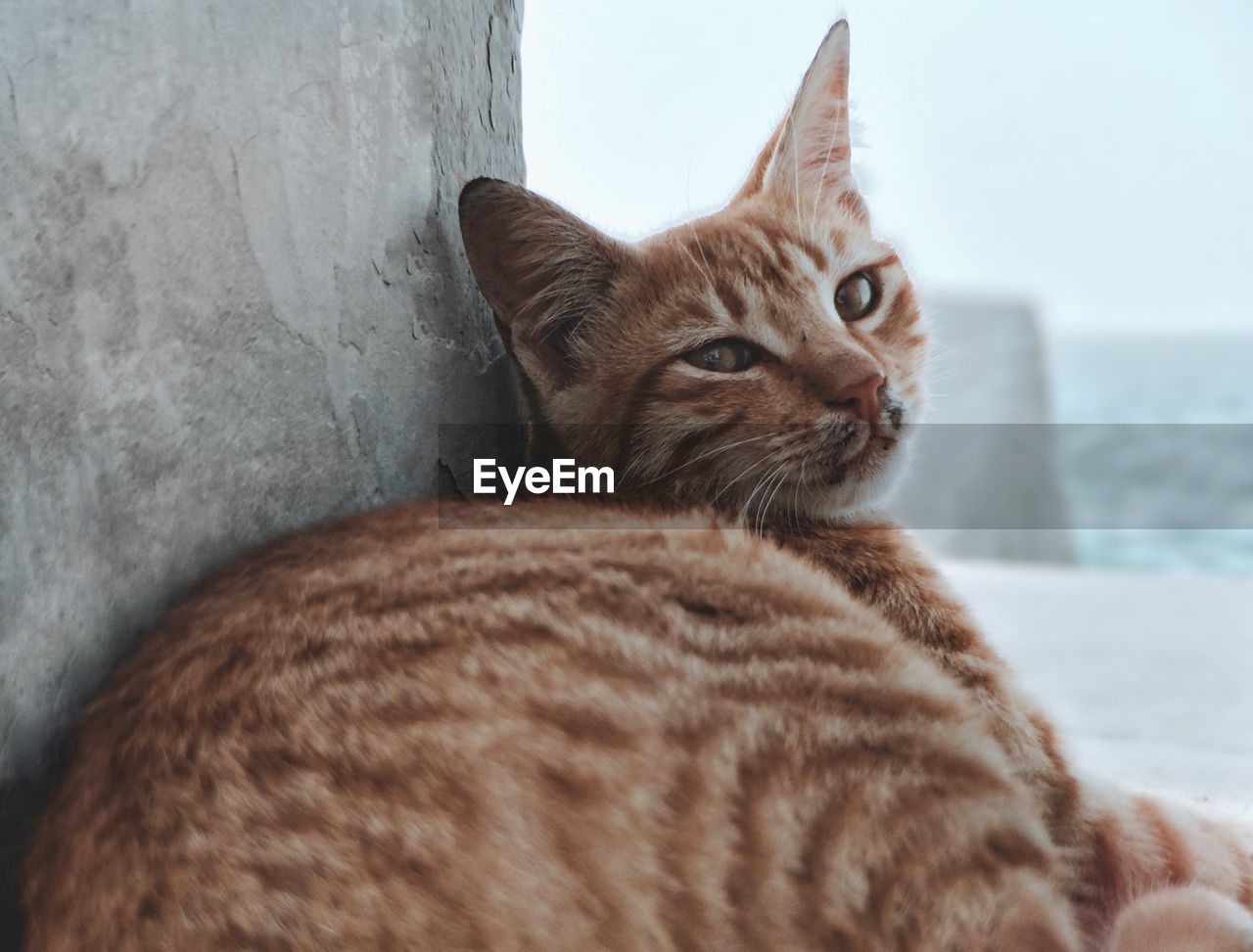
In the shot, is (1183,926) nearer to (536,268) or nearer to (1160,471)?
(536,268)

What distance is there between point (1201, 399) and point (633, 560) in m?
8.85

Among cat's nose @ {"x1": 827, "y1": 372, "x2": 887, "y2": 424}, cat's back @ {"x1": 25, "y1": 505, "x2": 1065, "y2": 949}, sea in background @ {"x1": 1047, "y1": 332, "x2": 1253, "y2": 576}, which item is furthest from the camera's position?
sea in background @ {"x1": 1047, "y1": 332, "x2": 1253, "y2": 576}

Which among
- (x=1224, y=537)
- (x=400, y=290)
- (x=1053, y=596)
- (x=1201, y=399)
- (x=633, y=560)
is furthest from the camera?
(x=1201, y=399)

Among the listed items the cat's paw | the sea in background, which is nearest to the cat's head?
the cat's paw

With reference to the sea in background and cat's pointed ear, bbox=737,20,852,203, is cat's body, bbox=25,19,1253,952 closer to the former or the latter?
cat's pointed ear, bbox=737,20,852,203

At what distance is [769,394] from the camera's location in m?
1.44

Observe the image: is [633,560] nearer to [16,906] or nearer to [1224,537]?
[16,906]

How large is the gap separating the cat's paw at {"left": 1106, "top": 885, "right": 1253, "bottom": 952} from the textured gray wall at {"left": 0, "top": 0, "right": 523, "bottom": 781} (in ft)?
3.20

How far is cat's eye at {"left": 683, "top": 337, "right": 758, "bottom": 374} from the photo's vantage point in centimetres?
150

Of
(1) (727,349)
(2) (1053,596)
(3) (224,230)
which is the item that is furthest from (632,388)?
(2) (1053,596)

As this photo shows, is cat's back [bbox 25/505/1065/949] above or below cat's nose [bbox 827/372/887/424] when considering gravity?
below

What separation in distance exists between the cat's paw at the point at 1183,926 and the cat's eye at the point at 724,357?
0.79m

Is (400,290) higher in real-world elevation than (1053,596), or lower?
higher

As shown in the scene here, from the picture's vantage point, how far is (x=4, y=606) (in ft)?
2.99
